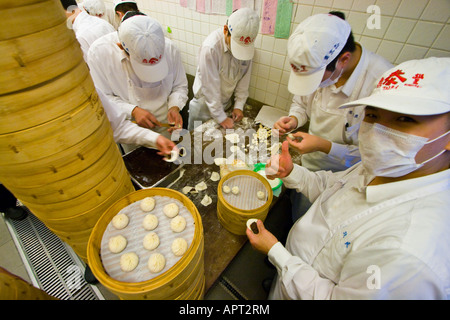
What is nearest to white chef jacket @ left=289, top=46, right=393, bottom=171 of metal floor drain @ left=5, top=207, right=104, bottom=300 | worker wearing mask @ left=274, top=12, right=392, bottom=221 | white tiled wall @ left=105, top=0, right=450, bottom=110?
worker wearing mask @ left=274, top=12, right=392, bottom=221

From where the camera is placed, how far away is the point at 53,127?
688 mm

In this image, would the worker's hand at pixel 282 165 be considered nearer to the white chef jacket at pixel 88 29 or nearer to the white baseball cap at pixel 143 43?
the white baseball cap at pixel 143 43

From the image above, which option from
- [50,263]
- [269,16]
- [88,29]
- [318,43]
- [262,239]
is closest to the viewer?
[262,239]

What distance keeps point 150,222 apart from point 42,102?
0.68 meters

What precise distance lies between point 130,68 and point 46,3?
1.76 m

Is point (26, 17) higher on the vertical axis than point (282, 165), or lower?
higher

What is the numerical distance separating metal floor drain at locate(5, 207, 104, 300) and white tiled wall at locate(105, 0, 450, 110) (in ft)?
10.3

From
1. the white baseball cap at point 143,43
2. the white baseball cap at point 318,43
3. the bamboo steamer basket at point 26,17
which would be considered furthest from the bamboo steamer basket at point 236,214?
the white baseball cap at point 143,43

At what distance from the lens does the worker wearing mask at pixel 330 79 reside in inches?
53.7

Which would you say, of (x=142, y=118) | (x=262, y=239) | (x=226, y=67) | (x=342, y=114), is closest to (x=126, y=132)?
(x=142, y=118)

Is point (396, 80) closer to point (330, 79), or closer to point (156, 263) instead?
point (330, 79)

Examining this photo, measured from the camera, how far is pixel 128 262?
841 mm
